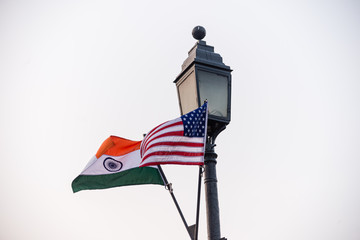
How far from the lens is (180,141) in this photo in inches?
282

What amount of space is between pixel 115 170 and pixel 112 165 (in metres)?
0.11

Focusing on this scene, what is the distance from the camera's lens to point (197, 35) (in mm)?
7953

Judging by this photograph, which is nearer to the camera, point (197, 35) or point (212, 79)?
point (212, 79)

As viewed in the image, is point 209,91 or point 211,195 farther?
point 209,91

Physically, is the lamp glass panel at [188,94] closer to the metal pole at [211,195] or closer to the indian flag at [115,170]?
the metal pole at [211,195]

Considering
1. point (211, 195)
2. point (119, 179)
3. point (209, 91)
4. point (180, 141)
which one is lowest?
point (211, 195)

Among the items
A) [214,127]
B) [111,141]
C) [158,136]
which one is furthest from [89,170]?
[214,127]

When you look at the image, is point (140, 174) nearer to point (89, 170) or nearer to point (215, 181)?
point (89, 170)

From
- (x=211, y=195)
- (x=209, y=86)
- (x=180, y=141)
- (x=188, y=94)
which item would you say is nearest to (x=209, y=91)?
(x=209, y=86)

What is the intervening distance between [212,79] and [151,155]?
1493 millimetres

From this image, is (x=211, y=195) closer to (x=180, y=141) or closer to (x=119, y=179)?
(x=180, y=141)

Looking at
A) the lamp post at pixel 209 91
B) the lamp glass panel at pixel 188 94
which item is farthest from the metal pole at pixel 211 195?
the lamp glass panel at pixel 188 94

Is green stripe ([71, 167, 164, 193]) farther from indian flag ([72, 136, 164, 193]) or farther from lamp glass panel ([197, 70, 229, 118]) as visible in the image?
lamp glass panel ([197, 70, 229, 118])

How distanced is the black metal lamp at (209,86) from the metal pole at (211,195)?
41 centimetres
